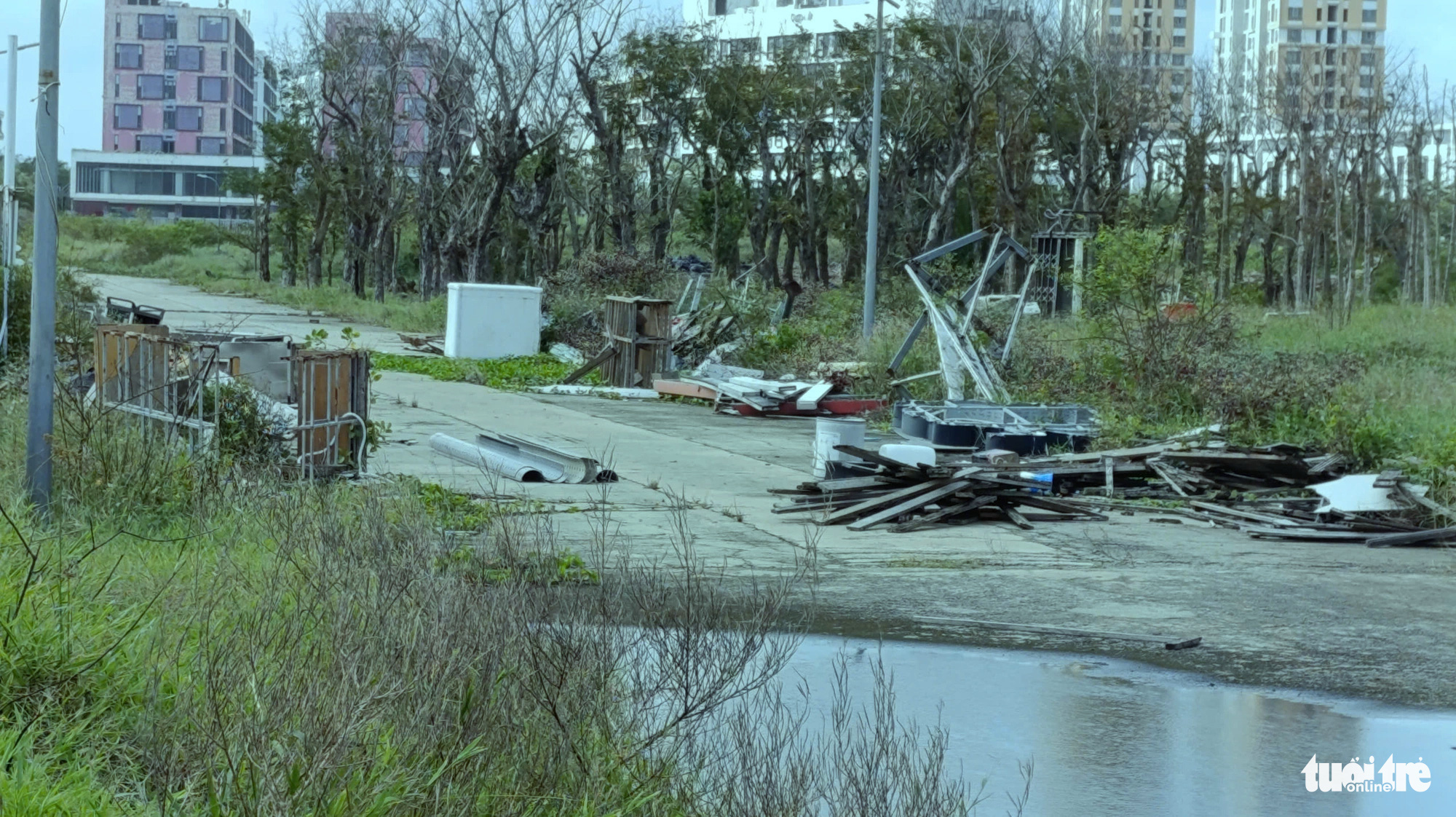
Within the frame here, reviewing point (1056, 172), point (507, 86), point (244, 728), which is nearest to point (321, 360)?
point (244, 728)

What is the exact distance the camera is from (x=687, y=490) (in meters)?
13.7

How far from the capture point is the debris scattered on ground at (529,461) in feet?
A: 44.9

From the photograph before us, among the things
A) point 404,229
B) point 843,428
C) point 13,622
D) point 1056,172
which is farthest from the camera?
point 404,229

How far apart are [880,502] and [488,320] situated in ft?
55.8

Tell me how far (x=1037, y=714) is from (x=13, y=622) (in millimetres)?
4255

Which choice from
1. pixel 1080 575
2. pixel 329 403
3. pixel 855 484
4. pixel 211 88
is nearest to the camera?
pixel 1080 575

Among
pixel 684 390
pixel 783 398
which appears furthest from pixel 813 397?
pixel 684 390

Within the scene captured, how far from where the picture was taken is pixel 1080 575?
10391 mm

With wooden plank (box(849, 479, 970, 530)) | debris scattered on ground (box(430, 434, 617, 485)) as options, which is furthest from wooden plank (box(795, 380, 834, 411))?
wooden plank (box(849, 479, 970, 530))

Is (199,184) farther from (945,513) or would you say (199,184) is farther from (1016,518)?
(1016,518)

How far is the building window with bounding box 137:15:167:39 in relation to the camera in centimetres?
12031

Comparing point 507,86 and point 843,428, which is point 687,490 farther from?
point 507,86

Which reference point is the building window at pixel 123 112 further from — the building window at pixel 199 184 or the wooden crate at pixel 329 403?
the wooden crate at pixel 329 403

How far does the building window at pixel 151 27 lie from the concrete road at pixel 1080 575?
380 feet
